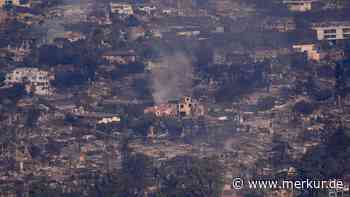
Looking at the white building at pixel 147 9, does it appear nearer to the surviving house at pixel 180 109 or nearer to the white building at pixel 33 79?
the white building at pixel 33 79

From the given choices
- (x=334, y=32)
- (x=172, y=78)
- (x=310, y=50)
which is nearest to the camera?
(x=172, y=78)

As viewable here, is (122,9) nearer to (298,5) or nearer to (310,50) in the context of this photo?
(298,5)

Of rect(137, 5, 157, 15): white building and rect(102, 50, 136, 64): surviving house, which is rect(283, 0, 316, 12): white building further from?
rect(102, 50, 136, 64): surviving house

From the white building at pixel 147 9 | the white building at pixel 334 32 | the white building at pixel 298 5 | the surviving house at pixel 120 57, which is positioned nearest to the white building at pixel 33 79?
the surviving house at pixel 120 57

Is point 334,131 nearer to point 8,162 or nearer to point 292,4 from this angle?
point 8,162

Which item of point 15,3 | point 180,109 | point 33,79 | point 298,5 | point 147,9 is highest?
point 15,3

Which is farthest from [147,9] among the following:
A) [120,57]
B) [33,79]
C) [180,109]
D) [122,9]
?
[180,109]

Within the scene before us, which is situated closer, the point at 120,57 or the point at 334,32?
the point at 120,57
